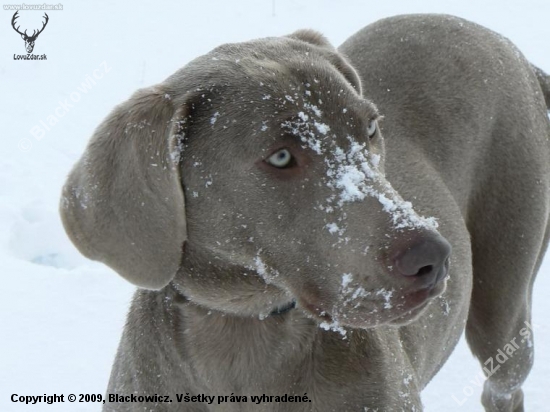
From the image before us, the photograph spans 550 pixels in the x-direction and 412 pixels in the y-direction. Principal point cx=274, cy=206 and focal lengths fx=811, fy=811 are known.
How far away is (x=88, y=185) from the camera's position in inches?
94.0

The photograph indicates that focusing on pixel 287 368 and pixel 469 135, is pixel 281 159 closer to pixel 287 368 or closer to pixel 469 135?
pixel 287 368

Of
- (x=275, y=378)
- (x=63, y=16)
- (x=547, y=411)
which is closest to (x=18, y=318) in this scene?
(x=275, y=378)

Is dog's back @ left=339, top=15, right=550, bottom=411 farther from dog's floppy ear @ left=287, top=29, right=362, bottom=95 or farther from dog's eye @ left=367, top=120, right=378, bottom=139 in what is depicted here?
dog's eye @ left=367, top=120, right=378, bottom=139

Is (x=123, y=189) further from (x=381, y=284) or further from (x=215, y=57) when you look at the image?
(x=381, y=284)

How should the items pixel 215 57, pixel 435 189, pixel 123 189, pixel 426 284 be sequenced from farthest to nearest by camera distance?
pixel 435 189, pixel 215 57, pixel 123 189, pixel 426 284

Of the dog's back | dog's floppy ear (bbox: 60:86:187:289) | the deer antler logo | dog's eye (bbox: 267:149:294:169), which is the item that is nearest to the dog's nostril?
dog's eye (bbox: 267:149:294:169)

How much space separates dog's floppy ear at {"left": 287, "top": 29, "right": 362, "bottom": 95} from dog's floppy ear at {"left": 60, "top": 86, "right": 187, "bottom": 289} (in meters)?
0.64

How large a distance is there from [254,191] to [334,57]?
0.71 meters

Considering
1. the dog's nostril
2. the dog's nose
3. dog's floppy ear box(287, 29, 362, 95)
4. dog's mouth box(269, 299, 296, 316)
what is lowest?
dog's mouth box(269, 299, 296, 316)

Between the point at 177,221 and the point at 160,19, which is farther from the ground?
the point at 177,221

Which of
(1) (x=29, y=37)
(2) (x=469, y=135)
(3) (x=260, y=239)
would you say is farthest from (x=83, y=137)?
(3) (x=260, y=239)

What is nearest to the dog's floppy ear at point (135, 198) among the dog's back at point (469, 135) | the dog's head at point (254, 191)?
the dog's head at point (254, 191)

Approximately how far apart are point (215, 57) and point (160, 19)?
25.2 feet

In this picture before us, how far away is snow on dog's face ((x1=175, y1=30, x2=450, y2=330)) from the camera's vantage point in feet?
7.41
